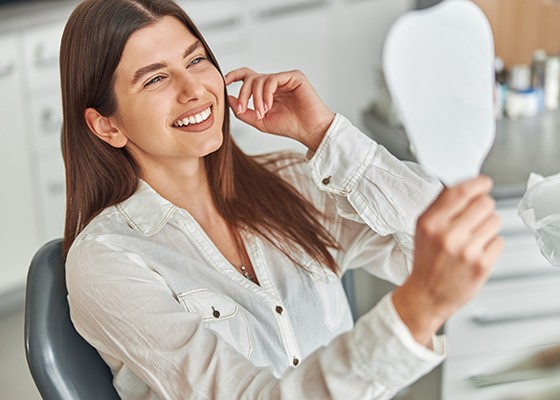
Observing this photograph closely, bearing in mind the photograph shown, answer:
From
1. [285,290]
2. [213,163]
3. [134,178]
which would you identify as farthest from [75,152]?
[285,290]

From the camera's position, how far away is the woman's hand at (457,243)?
2.53 ft

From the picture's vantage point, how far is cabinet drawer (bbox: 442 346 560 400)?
2121 millimetres

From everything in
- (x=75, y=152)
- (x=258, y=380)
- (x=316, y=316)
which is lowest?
(x=316, y=316)

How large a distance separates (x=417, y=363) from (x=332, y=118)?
577 millimetres

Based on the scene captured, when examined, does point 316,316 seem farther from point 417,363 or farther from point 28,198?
point 28,198

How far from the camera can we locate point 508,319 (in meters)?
2.10

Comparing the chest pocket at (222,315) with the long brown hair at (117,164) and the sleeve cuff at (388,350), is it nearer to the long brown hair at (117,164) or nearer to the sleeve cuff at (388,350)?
the long brown hair at (117,164)

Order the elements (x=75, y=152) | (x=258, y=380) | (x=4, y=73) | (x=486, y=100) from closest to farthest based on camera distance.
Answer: (x=258, y=380) < (x=75, y=152) < (x=486, y=100) < (x=4, y=73)

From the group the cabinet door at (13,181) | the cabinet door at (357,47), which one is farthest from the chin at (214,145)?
the cabinet door at (357,47)

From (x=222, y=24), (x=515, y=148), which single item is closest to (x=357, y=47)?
(x=222, y=24)

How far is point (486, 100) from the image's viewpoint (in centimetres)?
249

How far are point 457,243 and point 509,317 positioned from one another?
54.8 inches

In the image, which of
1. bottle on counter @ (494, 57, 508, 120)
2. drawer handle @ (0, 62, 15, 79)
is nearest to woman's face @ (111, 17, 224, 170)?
bottle on counter @ (494, 57, 508, 120)

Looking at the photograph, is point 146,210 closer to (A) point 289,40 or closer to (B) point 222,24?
(B) point 222,24
